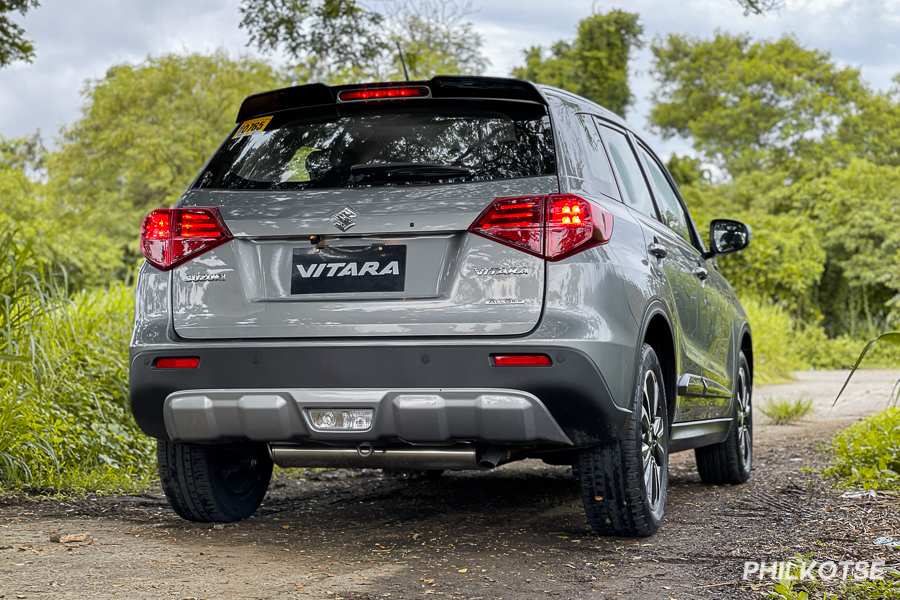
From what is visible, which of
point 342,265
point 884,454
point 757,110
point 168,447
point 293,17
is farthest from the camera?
point 757,110

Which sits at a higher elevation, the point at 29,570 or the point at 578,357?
the point at 578,357

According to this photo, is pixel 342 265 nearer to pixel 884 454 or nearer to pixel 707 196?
pixel 884 454

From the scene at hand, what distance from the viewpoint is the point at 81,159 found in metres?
35.5

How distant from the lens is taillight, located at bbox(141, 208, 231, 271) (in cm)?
460

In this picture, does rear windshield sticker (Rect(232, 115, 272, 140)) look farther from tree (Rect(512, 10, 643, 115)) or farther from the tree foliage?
tree (Rect(512, 10, 643, 115))

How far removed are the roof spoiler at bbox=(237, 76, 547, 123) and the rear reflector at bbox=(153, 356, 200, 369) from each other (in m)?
1.18

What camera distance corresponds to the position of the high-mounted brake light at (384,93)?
A: 4777 millimetres

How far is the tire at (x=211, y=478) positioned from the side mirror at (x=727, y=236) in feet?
9.63

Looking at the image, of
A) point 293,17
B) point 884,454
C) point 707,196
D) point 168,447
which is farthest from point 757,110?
point 168,447

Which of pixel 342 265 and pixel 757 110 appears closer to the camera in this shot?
pixel 342 265

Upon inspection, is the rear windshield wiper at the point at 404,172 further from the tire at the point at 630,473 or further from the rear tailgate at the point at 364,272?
the tire at the point at 630,473

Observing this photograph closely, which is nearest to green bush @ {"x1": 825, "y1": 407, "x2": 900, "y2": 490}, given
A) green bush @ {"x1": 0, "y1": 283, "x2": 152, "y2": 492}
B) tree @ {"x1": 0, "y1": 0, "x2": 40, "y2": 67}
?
green bush @ {"x1": 0, "y1": 283, "x2": 152, "y2": 492}

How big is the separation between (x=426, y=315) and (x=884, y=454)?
3710mm

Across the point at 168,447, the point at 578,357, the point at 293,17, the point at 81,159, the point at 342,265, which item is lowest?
the point at 168,447
